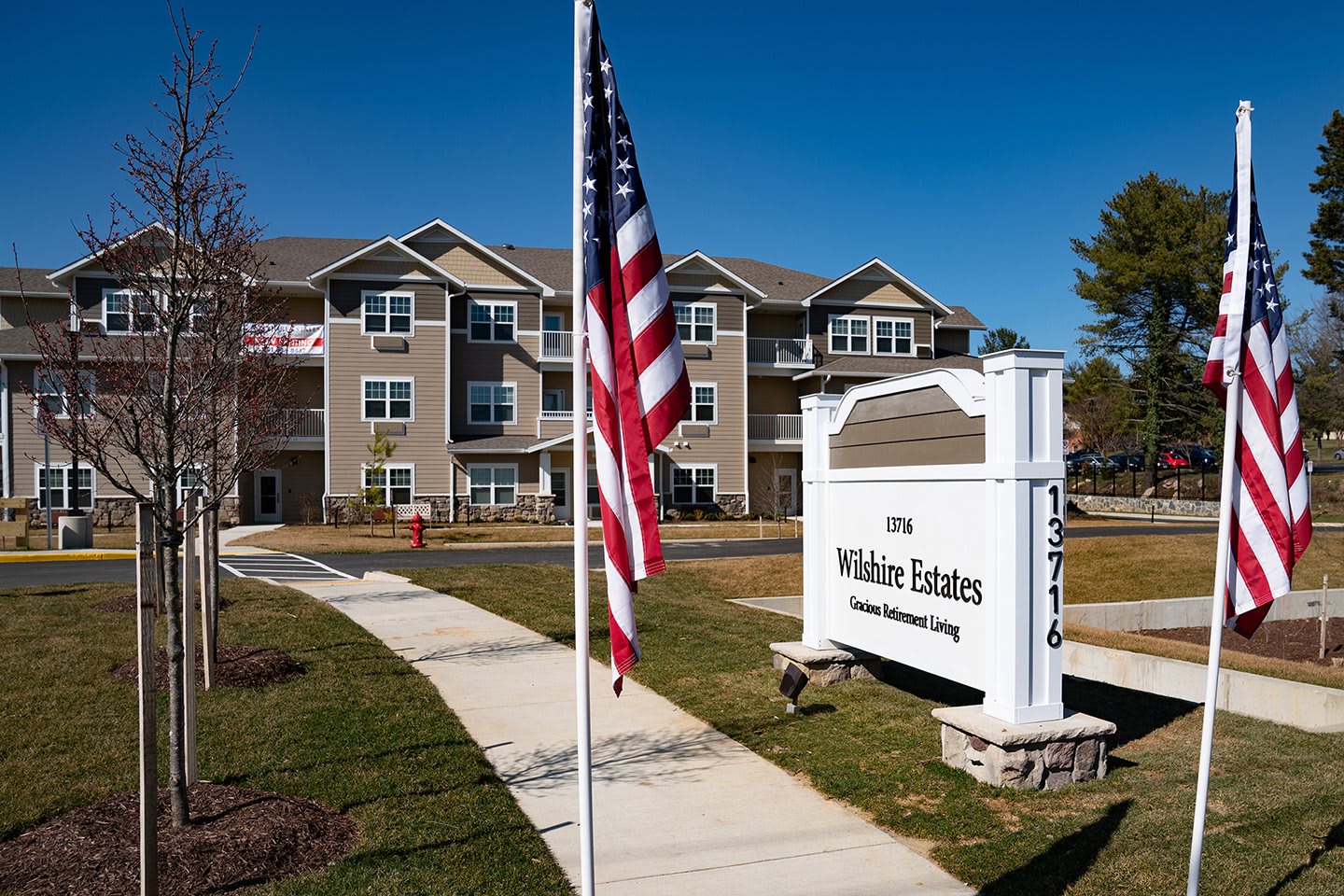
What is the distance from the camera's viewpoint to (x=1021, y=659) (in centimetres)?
652

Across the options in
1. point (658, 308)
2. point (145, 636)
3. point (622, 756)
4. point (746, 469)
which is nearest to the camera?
point (658, 308)

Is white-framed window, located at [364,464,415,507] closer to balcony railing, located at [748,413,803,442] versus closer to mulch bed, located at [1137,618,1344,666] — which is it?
balcony railing, located at [748,413,803,442]

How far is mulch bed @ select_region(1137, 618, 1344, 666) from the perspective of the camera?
1269 cm

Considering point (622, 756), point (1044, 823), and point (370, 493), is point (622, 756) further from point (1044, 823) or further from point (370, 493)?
point (370, 493)

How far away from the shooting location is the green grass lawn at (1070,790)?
5.12 m

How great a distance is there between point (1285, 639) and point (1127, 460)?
46124 mm

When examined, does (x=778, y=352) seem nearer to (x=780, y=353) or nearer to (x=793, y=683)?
(x=780, y=353)

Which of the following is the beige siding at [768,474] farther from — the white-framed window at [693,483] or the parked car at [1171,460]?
the parked car at [1171,460]

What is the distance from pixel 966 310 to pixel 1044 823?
43936 mm

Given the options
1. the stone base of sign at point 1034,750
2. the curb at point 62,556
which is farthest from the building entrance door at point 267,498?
the stone base of sign at point 1034,750

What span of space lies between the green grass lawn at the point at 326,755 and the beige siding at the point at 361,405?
24602 millimetres

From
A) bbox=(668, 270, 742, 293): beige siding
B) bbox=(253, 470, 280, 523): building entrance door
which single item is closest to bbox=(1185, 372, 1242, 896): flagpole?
bbox=(668, 270, 742, 293): beige siding

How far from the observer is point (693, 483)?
39.4 m

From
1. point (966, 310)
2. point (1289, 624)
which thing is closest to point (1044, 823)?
point (1289, 624)
